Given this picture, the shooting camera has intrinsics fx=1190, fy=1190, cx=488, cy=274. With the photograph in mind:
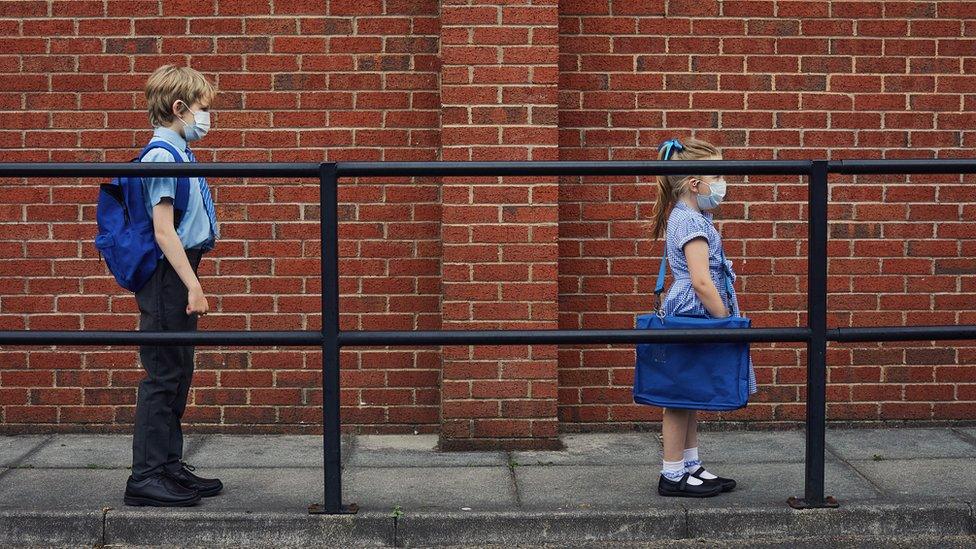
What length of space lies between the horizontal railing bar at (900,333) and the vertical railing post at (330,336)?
1.63 meters

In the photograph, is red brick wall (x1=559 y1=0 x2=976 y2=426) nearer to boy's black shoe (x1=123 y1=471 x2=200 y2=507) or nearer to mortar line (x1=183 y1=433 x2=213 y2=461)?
mortar line (x1=183 y1=433 x2=213 y2=461)

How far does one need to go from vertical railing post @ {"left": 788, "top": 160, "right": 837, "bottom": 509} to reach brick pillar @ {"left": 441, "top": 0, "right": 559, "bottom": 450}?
1.35 meters

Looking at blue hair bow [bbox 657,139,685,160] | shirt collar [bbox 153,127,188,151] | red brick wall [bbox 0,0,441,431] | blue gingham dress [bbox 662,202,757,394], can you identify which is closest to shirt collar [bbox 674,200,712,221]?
blue gingham dress [bbox 662,202,757,394]

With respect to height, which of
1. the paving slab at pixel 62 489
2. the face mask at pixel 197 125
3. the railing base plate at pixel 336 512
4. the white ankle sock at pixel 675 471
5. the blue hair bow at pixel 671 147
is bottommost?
the paving slab at pixel 62 489

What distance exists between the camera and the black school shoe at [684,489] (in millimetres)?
4203

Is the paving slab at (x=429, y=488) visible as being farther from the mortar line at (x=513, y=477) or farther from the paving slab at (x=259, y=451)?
the paving slab at (x=259, y=451)

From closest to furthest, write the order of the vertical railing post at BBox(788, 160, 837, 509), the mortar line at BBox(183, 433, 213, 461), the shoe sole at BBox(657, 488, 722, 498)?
the vertical railing post at BBox(788, 160, 837, 509) → the shoe sole at BBox(657, 488, 722, 498) → the mortar line at BBox(183, 433, 213, 461)

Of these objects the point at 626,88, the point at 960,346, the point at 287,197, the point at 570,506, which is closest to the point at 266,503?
the point at 570,506

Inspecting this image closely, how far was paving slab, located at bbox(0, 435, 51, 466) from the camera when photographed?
487cm

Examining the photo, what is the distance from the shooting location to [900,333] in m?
3.89

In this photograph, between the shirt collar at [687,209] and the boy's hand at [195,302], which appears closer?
the boy's hand at [195,302]

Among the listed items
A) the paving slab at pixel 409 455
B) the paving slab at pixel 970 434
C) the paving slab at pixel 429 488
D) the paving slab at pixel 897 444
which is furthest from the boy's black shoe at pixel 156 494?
the paving slab at pixel 970 434

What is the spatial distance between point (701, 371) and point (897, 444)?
4.91ft

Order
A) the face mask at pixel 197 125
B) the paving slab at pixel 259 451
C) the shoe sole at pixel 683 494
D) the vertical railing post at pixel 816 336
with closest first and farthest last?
1. the vertical railing post at pixel 816 336
2. the face mask at pixel 197 125
3. the shoe sole at pixel 683 494
4. the paving slab at pixel 259 451
